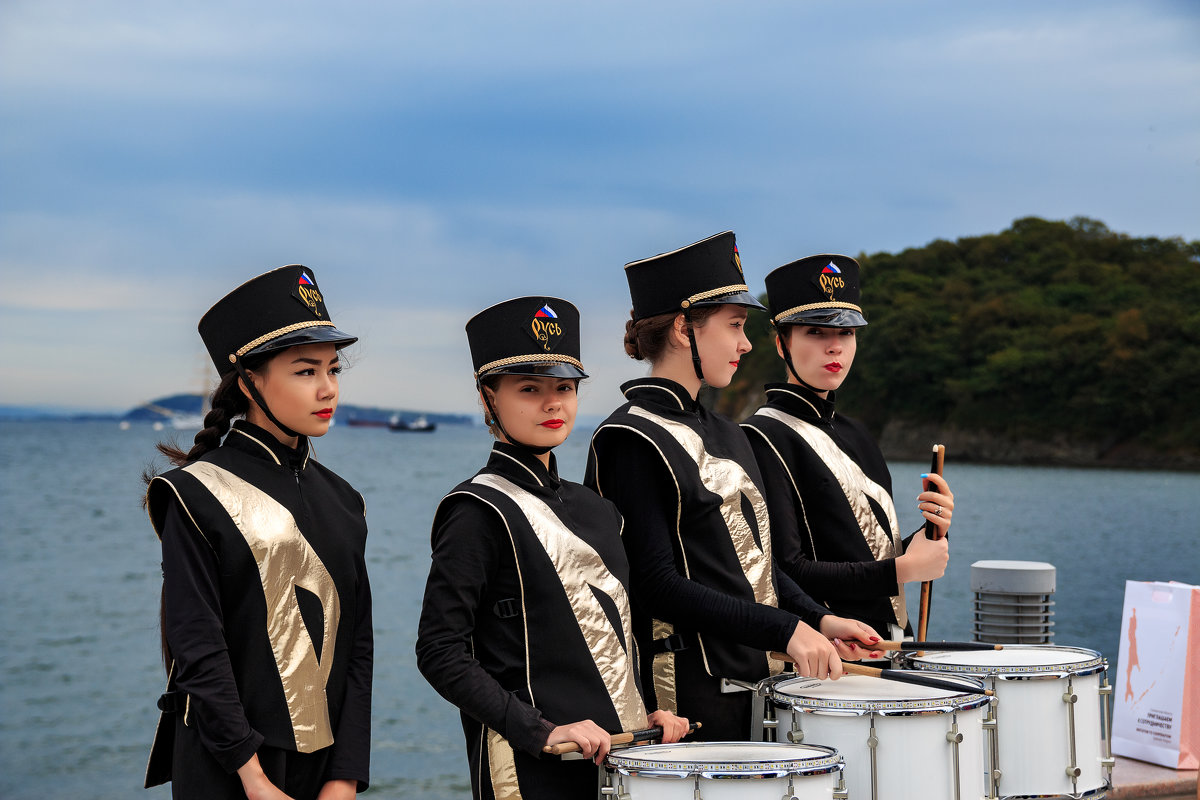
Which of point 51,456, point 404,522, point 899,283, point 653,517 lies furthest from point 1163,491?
point 51,456

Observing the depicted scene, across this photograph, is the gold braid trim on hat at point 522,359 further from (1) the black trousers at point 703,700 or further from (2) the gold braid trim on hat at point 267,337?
(1) the black trousers at point 703,700

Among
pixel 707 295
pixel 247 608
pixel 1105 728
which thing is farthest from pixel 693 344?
pixel 1105 728

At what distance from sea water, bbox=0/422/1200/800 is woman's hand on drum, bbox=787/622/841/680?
6.18 ft

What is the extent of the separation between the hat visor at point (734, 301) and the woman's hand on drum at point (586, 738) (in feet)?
4.27

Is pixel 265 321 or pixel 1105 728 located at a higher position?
pixel 265 321

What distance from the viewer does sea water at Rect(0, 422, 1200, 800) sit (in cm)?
1809

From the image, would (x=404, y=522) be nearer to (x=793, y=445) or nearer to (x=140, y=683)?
(x=140, y=683)

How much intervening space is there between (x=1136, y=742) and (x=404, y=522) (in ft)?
119

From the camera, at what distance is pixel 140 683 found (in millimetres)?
22797

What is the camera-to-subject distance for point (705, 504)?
11.5ft

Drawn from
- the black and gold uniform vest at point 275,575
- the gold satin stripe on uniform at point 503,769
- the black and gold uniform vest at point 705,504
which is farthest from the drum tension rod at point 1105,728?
the black and gold uniform vest at point 275,575

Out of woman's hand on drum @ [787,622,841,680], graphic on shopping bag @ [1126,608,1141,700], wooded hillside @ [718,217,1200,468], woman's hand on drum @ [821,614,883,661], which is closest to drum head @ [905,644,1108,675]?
woman's hand on drum @ [821,614,883,661]

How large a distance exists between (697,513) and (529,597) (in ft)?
2.11

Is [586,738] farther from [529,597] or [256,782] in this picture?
[256,782]
